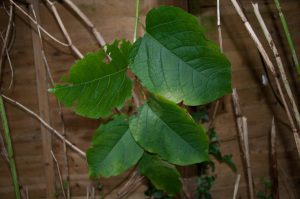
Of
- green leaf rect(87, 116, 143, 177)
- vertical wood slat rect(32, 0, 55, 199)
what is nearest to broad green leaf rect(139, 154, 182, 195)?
green leaf rect(87, 116, 143, 177)

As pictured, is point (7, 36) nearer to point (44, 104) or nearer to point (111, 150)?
point (44, 104)

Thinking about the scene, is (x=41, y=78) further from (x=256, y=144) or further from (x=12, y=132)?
(x=256, y=144)

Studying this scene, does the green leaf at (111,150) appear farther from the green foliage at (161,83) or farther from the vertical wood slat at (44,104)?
the vertical wood slat at (44,104)

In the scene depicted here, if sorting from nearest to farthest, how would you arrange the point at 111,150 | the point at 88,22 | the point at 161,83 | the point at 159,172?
1. the point at 161,83
2. the point at 111,150
3. the point at 159,172
4. the point at 88,22

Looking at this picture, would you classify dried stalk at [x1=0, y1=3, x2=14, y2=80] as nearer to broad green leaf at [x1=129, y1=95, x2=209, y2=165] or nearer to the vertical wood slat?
the vertical wood slat

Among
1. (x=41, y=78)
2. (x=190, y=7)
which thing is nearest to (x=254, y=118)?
(x=190, y=7)

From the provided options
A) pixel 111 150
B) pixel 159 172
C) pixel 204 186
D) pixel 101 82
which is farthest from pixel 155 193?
pixel 101 82

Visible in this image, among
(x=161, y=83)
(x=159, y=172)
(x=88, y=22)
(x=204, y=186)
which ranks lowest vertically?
(x=204, y=186)
